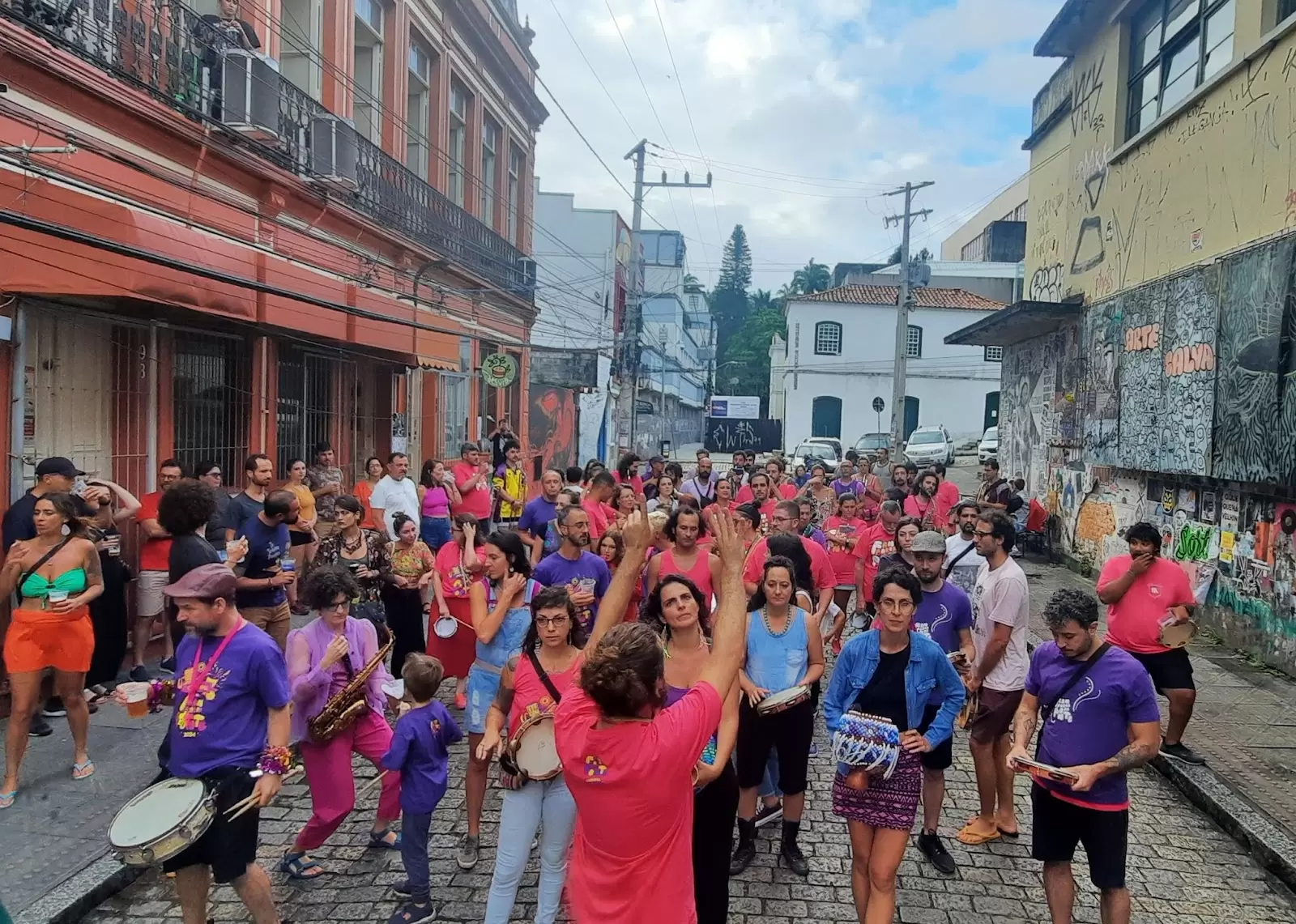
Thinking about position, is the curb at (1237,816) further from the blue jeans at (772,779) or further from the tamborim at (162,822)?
the tamborim at (162,822)

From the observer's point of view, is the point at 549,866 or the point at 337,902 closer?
the point at 549,866

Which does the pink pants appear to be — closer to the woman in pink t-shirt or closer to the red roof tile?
the woman in pink t-shirt

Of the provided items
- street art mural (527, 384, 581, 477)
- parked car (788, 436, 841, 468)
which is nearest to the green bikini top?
street art mural (527, 384, 581, 477)

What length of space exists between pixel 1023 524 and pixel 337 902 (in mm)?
14319

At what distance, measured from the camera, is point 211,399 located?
32.0 ft

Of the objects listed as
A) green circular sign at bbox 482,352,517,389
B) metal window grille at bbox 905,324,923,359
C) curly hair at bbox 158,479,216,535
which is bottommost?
curly hair at bbox 158,479,216,535

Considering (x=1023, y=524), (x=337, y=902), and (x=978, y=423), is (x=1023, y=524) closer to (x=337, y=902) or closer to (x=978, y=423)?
(x=337, y=902)

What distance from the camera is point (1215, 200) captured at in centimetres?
1063

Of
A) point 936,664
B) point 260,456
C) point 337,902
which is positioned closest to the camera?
point 936,664

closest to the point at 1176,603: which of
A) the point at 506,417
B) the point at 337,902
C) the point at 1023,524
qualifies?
the point at 337,902

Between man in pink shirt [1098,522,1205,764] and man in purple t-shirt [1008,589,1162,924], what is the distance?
2.17 metres

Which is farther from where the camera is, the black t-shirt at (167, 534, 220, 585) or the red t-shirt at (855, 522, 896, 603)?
the red t-shirt at (855, 522, 896, 603)

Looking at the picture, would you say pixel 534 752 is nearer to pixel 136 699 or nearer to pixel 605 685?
pixel 605 685

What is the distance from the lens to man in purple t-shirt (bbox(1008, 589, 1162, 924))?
3.90 metres
